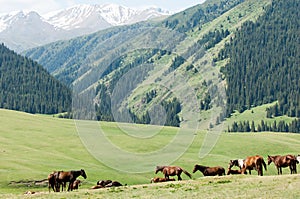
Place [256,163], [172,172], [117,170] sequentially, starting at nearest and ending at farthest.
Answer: [256,163]
[172,172]
[117,170]

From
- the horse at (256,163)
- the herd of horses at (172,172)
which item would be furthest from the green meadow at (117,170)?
the horse at (256,163)

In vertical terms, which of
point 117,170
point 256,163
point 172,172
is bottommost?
point 117,170

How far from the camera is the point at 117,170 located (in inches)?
3361

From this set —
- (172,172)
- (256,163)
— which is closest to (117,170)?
(172,172)

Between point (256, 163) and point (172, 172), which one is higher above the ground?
point (256, 163)

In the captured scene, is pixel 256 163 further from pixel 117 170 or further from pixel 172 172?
pixel 117 170

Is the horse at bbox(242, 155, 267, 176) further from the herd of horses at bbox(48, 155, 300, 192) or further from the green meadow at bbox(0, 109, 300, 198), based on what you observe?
the green meadow at bbox(0, 109, 300, 198)

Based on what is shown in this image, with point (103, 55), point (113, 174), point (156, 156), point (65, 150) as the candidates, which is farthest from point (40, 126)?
point (103, 55)

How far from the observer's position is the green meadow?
3869cm

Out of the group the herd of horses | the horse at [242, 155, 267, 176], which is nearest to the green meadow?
the herd of horses

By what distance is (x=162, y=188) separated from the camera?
135ft

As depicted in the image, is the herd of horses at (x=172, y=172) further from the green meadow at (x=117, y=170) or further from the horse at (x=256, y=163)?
the green meadow at (x=117, y=170)

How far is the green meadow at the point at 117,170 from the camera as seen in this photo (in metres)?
38.7

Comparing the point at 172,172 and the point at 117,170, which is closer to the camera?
the point at 172,172
